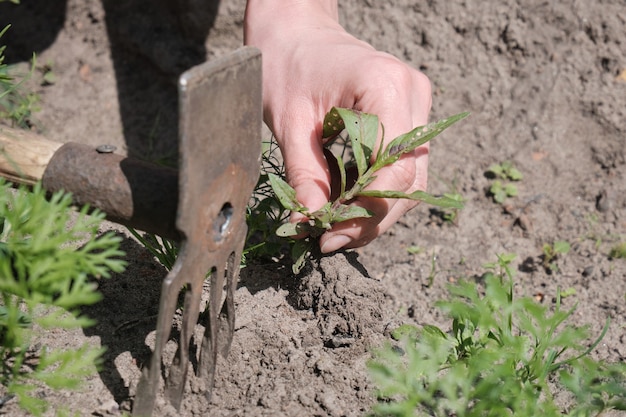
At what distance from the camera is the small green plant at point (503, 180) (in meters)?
3.62

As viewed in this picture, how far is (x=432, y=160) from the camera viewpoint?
384 cm

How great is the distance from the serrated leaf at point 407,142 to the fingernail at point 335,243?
0.84ft

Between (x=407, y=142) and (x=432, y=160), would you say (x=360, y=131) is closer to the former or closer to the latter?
(x=407, y=142)

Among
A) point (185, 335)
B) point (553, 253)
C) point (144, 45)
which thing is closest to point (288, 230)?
point (185, 335)

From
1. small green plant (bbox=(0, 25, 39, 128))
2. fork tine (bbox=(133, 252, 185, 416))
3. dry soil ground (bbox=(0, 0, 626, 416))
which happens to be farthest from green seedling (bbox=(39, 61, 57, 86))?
fork tine (bbox=(133, 252, 185, 416))

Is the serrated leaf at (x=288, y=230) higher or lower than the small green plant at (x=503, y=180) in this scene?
higher

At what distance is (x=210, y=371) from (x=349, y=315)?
0.52m

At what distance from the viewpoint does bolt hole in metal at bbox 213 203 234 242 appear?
6.34 feet

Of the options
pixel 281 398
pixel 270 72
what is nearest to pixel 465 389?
pixel 281 398

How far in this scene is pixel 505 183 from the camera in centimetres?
371

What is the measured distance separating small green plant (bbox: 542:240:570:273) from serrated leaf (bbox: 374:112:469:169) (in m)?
1.16

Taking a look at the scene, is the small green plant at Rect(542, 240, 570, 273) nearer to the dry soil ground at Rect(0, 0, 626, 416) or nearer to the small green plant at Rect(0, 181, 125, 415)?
the dry soil ground at Rect(0, 0, 626, 416)

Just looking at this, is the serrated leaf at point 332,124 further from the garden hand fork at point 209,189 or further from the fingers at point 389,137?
the garden hand fork at point 209,189

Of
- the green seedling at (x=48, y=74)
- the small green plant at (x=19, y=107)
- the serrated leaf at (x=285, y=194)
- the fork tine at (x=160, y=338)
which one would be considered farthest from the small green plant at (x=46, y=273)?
the green seedling at (x=48, y=74)
